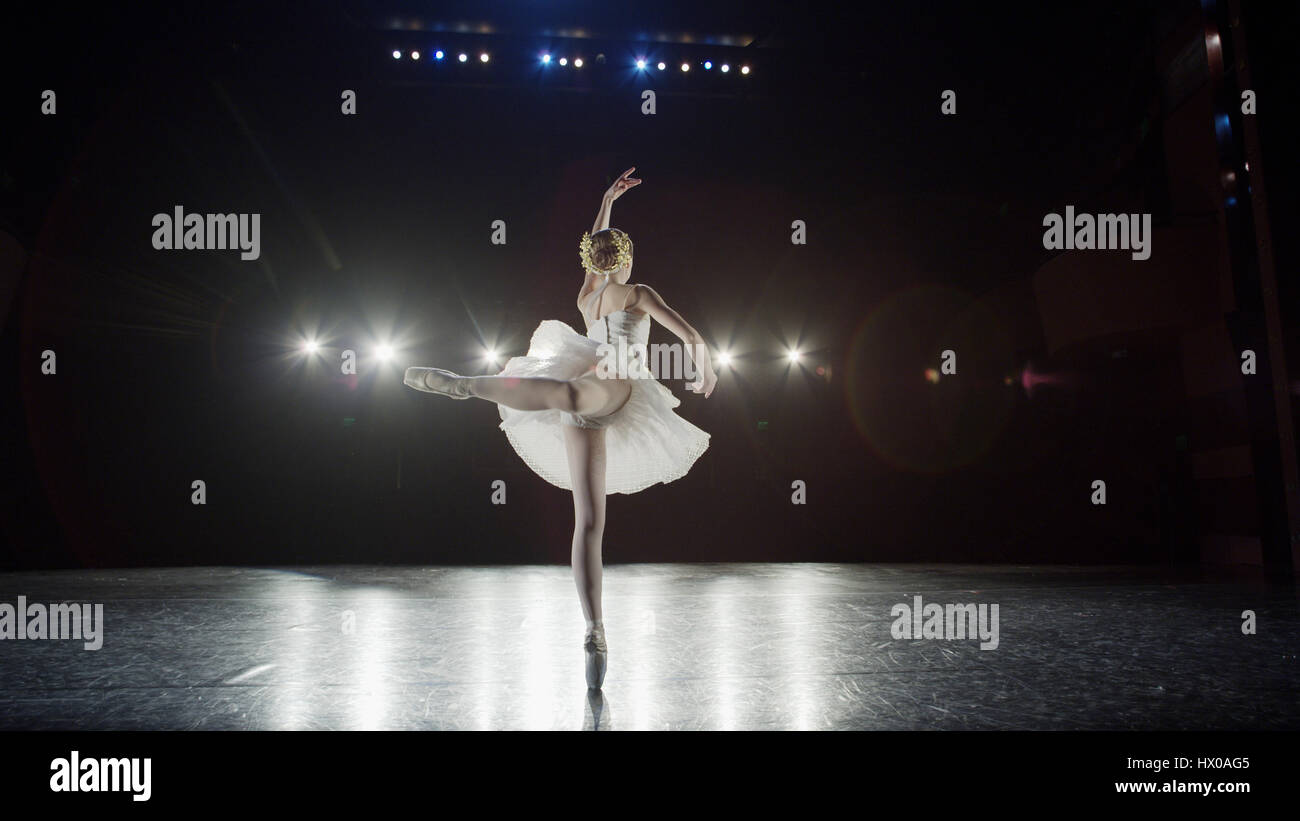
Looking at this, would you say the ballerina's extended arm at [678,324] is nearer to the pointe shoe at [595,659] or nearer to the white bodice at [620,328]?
the white bodice at [620,328]

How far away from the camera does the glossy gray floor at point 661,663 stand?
6.06ft

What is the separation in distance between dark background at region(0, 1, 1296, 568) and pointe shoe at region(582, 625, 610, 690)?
5.64 meters

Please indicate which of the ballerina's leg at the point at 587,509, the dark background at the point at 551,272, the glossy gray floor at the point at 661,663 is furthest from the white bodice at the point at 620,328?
the dark background at the point at 551,272

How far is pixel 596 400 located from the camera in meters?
2.04

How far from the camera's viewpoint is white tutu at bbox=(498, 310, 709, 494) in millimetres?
2150

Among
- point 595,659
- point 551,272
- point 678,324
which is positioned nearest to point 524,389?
point 678,324

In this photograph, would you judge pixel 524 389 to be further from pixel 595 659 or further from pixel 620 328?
pixel 595 659

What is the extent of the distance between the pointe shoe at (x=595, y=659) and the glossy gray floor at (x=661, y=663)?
0.18 feet

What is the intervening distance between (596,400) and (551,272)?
20.4ft

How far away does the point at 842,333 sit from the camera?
8.32 metres

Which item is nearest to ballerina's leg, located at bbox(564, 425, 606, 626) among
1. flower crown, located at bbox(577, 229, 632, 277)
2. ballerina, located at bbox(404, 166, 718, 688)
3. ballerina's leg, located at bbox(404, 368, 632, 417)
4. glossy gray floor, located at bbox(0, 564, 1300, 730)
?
ballerina, located at bbox(404, 166, 718, 688)

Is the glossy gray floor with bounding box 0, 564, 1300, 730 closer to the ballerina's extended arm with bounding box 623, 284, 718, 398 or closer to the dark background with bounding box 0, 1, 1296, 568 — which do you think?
the ballerina's extended arm with bounding box 623, 284, 718, 398
